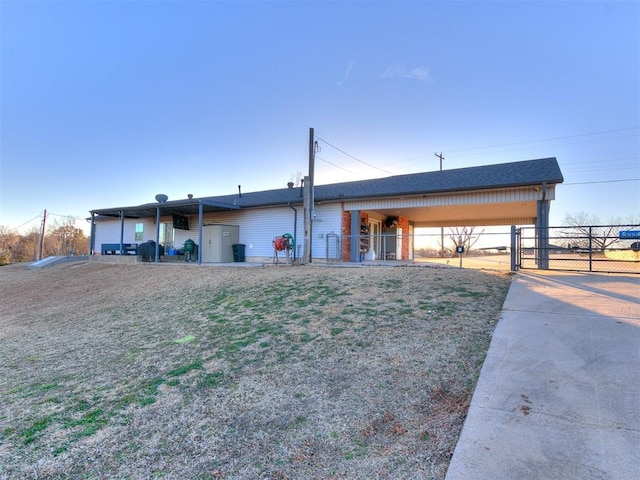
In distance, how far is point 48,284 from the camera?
12.9 metres

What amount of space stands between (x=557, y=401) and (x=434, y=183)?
11.3 metres

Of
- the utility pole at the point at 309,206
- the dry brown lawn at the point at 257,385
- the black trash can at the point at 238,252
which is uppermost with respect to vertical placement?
the utility pole at the point at 309,206

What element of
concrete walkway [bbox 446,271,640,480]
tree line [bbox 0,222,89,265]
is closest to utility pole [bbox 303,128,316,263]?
concrete walkway [bbox 446,271,640,480]

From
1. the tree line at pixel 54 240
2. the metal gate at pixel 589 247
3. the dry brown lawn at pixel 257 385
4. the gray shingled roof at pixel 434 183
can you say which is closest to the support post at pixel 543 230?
the metal gate at pixel 589 247

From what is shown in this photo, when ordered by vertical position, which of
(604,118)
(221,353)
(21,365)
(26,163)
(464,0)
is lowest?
(21,365)

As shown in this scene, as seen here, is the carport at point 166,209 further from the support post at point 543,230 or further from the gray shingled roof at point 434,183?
the support post at point 543,230

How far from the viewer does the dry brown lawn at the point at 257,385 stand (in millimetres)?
2410

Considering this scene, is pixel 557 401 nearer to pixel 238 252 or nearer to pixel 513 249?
pixel 513 249

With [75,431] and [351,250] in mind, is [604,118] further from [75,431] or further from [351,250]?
[75,431]

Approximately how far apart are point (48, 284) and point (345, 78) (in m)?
14.7

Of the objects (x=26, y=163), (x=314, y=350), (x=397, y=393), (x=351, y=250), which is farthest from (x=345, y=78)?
(x=26, y=163)

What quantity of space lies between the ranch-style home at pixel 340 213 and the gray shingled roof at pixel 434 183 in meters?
0.03

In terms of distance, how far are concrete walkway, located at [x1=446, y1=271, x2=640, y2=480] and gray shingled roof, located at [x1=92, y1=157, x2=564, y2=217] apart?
22.4 ft

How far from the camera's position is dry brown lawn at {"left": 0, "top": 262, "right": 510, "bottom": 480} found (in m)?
2.41
